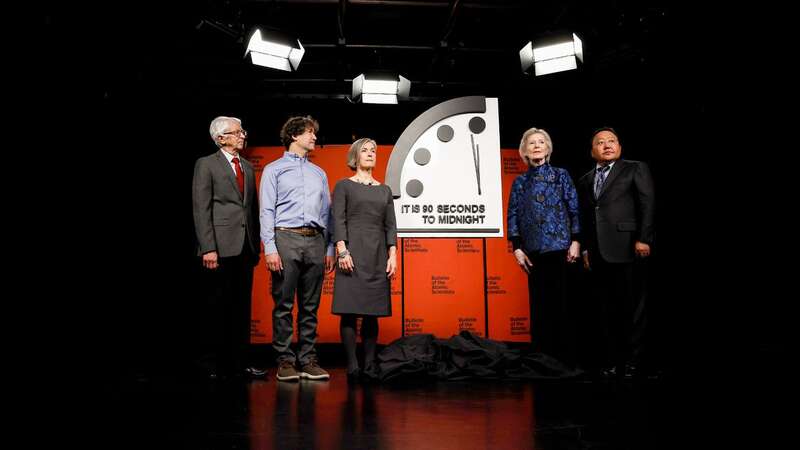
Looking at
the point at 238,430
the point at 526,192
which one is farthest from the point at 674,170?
the point at 238,430

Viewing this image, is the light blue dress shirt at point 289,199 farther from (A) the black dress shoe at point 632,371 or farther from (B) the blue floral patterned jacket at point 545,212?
(A) the black dress shoe at point 632,371

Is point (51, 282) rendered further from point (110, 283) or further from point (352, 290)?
point (352, 290)

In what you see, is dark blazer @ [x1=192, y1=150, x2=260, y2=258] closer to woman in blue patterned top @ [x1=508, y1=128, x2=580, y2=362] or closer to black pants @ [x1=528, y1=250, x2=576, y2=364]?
woman in blue patterned top @ [x1=508, y1=128, x2=580, y2=362]

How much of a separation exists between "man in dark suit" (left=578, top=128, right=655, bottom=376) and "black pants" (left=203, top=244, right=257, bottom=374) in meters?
2.21

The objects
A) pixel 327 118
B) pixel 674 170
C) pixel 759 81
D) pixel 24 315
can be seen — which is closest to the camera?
pixel 24 315

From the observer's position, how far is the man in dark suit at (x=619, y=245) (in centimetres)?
323

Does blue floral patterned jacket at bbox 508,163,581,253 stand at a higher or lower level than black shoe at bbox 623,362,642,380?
higher

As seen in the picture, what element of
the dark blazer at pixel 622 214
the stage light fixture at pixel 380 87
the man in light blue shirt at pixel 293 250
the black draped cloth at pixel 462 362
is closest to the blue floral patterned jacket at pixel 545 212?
the dark blazer at pixel 622 214

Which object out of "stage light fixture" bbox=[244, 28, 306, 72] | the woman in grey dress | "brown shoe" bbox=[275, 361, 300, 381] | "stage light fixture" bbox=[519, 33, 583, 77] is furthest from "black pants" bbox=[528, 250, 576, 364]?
"stage light fixture" bbox=[244, 28, 306, 72]

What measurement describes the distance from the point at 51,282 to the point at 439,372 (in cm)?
262

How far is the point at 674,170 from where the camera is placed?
436 cm

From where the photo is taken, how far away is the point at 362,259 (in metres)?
3.13

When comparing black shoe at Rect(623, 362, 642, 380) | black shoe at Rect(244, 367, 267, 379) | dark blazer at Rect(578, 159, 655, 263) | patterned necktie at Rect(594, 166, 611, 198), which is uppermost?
patterned necktie at Rect(594, 166, 611, 198)

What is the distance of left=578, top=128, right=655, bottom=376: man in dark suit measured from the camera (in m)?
3.23
